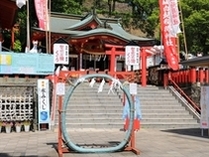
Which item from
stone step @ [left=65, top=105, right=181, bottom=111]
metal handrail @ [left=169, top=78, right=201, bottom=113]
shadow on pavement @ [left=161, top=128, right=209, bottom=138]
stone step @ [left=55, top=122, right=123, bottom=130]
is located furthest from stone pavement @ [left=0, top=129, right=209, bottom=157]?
metal handrail @ [left=169, top=78, right=201, bottom=113]

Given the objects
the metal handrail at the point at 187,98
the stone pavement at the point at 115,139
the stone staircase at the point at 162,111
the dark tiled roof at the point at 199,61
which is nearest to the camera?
the stone pavement at the point at 115,139

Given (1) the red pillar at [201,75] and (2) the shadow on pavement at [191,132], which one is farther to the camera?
(1) the red pillar at [201,75]

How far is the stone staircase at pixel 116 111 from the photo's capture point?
57.1 ft

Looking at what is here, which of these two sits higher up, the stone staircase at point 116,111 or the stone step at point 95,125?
the stone staircase at point 116,111

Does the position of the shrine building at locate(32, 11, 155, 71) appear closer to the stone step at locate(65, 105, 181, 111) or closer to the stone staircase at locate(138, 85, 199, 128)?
the stone staircase at locate(138, 85, 199, 128)

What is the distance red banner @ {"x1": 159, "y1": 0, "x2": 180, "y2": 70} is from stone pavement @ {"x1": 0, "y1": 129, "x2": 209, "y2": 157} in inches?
232

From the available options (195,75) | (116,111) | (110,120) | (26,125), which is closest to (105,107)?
(116,111)

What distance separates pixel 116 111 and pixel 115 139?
5.30 metres

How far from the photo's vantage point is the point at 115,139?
13.5m

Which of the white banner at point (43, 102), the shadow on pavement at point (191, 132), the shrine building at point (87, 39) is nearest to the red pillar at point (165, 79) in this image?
the shrine building at point (87, 39)

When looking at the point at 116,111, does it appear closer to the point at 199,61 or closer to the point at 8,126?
the point at 8,126

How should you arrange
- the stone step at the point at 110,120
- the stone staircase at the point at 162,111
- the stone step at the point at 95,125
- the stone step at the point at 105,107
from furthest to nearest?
the stone step at the point at 105,107, the stone staircase at the point at 162,111, the stone step at the point at 110,120, the stone step at the point at 95,125

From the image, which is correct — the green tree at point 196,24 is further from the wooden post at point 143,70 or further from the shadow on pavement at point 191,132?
the shadow on pavement at point 191,132

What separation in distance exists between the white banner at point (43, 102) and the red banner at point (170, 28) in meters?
8.01
